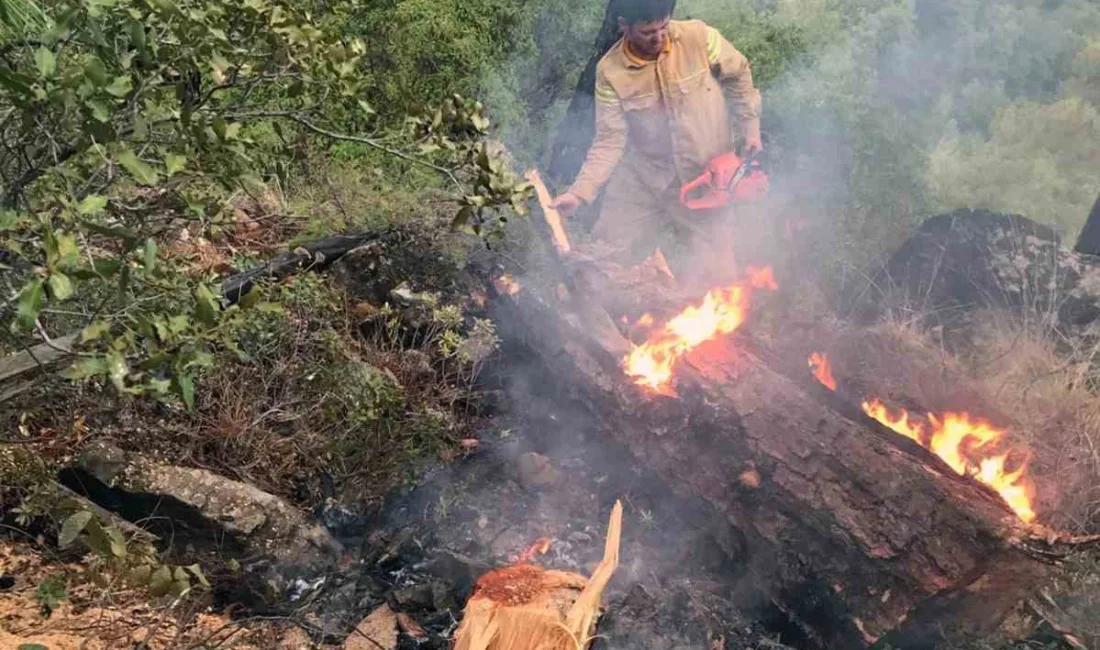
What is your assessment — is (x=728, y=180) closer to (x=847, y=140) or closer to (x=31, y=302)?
(x=847, y=140)

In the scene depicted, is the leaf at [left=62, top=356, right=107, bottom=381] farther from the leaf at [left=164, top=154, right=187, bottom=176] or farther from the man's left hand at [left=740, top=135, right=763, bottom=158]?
the man's left hand at [left=740, top=135, right=763, bottom=158]

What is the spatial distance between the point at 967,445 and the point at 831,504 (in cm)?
113

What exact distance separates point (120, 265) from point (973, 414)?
14.6 feet

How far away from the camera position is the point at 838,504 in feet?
11.7

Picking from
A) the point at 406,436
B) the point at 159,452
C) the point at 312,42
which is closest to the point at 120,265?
the point at 312,42

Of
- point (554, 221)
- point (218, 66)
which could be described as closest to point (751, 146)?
point (554, 221)

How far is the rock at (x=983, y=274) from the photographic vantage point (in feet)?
19.5

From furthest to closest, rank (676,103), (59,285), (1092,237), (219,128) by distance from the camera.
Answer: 1. (1092,237)
2. (676,103)
3. (219,128)
4. (59,285)

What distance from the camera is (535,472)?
4445 mm

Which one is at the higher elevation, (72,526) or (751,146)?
(72,526)

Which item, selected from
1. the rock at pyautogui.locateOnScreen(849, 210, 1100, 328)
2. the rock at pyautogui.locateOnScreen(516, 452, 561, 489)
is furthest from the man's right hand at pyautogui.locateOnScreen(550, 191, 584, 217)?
the rock at pyautogui.locateOnScreen(849, 210, 1100, 328)

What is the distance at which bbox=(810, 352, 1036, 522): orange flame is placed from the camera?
381 cm

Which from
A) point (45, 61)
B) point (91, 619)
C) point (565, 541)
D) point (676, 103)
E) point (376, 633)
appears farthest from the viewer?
point (676, 103)

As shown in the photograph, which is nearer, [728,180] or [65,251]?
[65,251]
